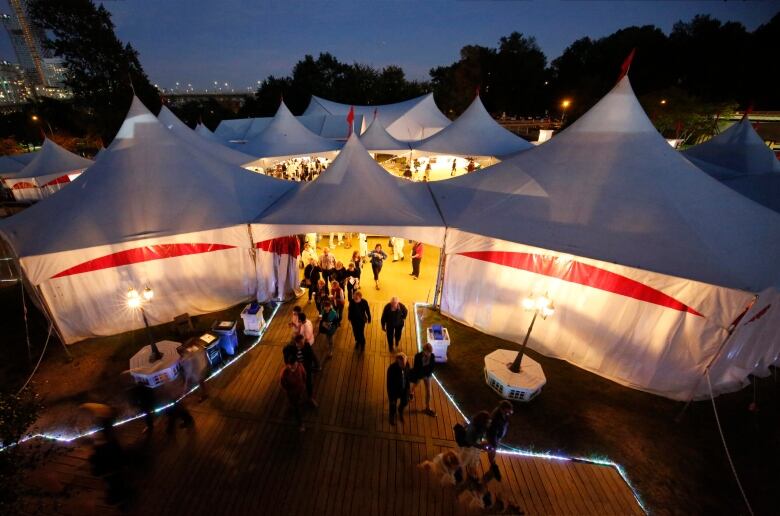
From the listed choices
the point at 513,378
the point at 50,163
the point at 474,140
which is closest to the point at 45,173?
the point at 50,163

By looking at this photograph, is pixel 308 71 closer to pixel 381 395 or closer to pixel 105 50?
pixel 105 50

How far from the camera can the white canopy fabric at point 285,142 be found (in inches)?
608

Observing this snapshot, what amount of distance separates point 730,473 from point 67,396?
1066cm

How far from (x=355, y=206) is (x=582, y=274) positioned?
15.6 feet

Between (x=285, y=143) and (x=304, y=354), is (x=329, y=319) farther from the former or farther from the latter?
(x=285, y=143)

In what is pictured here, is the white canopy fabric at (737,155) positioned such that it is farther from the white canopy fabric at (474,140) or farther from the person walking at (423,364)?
the person walking at (423,364)

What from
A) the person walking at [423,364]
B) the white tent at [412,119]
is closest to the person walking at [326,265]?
the person walking at [423,364]

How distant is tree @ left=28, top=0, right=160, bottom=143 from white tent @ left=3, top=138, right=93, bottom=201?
48.1 feet

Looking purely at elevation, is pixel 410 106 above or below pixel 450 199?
above

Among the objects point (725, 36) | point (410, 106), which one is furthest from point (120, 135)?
point (725, 36)

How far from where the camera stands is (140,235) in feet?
20.9

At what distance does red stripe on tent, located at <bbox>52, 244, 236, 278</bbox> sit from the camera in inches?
260

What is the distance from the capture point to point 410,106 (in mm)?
23844

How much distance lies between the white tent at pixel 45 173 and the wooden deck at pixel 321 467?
62.9 feet
